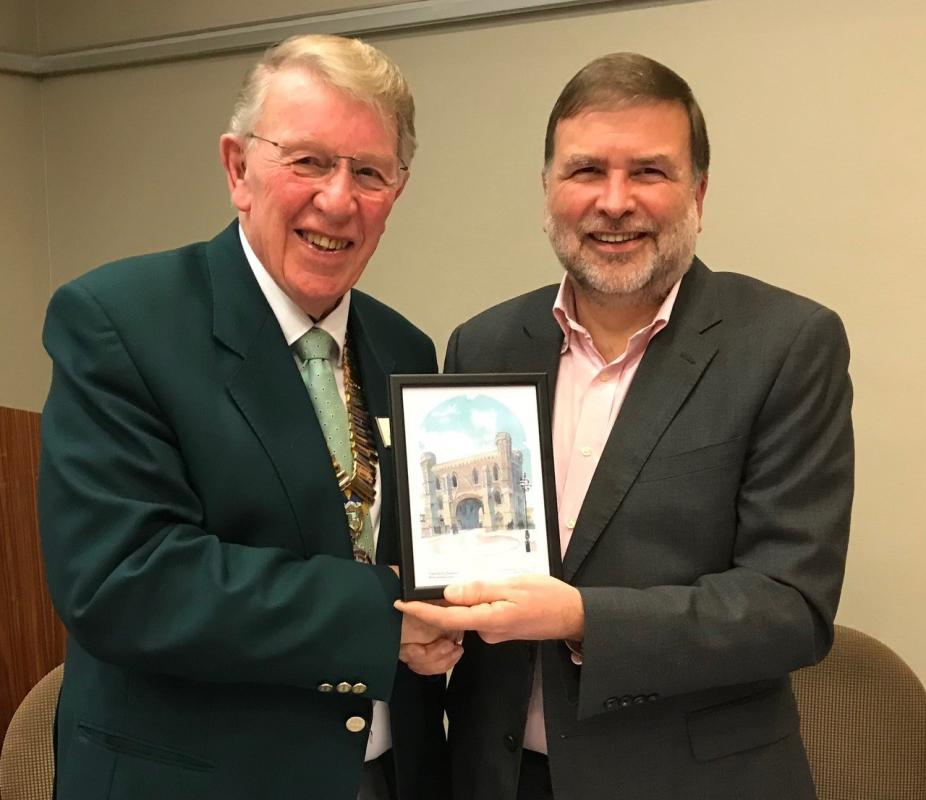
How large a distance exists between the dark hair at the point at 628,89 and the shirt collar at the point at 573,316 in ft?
0.92

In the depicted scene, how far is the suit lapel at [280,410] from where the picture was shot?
1801 millimetres

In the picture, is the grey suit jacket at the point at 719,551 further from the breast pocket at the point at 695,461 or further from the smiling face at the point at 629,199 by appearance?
the smiling face at the point at 629,199

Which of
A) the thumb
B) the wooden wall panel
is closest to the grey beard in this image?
the thumb

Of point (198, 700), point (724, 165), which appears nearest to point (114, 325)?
point (198, 700)

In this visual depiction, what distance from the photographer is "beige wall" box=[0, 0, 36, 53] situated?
14.7 ft

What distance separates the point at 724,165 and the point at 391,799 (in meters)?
2.23

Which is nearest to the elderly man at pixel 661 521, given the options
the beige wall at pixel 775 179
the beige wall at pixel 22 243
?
the beige wall at pixel 775 179

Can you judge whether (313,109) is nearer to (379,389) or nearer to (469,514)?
(379,389)

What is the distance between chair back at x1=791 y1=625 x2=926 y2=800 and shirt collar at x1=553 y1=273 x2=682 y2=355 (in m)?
1.01

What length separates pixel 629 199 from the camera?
2033 millimetres

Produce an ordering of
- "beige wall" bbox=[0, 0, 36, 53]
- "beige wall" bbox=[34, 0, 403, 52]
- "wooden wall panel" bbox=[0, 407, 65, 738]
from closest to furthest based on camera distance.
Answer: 1. "wooden wall panel" bbox=[0, 407, 65, 738]
2. "beige wall" bbox=[34, 0, 403, 52]
3. "beige wall" bbox=[0, 0, 36, 53]

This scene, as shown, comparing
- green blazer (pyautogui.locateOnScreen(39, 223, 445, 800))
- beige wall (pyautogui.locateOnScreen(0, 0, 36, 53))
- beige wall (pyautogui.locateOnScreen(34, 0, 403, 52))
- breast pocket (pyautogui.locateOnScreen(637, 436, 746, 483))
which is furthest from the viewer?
beige wall (pyautogui.locateOnScreen(0, 0, 36, 53))

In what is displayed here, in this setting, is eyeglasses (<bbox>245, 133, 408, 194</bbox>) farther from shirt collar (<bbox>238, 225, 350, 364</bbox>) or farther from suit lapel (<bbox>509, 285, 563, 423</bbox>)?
suit lapel (<bbox>509, 285, 563, 423</bbox>)

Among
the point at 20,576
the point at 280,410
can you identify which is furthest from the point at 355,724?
the point at 20,576
